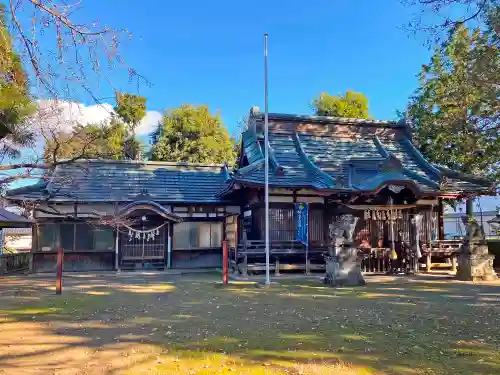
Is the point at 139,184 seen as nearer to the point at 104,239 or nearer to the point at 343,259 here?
the point at 104,239

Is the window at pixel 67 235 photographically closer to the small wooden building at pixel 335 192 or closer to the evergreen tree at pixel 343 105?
the small wooden building at pixel 335 192

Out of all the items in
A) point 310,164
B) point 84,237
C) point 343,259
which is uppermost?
point 310,164

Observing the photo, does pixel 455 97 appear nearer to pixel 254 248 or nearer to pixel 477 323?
pixel 254 248

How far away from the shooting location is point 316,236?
672 inches

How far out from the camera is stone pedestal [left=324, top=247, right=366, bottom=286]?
12.9 metres

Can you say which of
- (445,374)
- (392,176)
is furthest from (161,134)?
(445,374)

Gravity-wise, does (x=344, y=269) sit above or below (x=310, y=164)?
below

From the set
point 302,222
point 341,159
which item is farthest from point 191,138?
point 302,222

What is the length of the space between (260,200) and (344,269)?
5.48 metres

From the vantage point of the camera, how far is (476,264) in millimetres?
14211

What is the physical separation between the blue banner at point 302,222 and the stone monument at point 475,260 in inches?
219

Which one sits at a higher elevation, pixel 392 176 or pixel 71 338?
pixel 392 176

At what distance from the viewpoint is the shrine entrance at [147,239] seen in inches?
731

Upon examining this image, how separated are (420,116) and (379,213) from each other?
27.1 ft
